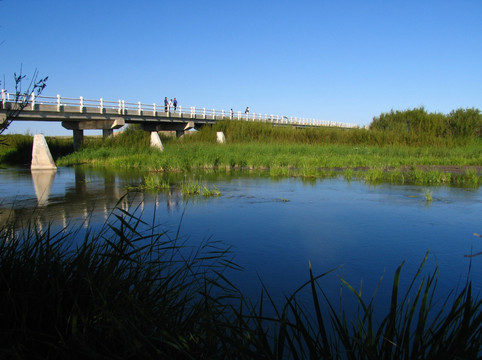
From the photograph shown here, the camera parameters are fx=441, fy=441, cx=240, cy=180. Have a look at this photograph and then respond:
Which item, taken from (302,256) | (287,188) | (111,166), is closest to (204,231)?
(302,256)

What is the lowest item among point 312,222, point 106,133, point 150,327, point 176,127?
point 312,222

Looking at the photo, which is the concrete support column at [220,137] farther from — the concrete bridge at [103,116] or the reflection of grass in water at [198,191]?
the reflection of grass in water at [198,191]

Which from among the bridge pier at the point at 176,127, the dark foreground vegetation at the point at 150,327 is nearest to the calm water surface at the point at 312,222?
the dark foreground vegetation at the point at 150,327

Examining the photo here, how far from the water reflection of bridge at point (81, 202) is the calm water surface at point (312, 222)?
3 cm

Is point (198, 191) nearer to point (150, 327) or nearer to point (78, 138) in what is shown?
point (150, 327)

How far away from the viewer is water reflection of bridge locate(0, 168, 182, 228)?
812 cm

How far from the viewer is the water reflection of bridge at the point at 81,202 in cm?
812

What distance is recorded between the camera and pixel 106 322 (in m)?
2.61

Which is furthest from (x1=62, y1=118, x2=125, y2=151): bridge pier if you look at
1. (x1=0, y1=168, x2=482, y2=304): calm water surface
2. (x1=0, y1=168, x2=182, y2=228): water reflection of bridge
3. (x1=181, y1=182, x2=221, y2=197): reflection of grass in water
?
(x1=181, y1=182, x2=221, y2=197): reflection of grass in water

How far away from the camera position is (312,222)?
783cm

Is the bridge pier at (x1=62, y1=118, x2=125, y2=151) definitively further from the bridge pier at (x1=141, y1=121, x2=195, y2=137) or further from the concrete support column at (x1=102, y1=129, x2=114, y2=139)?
the bridge pier at (x1=141, y1=121, x2=195, y2=137)

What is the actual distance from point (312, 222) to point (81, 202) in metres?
5.48

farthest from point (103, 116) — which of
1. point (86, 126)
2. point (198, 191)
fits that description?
point (198, 191)

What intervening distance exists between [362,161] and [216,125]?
52.2 feet
